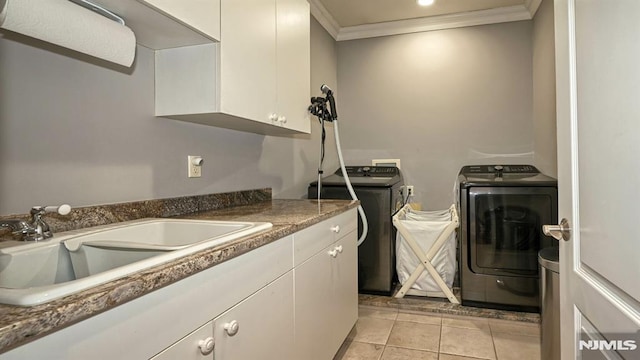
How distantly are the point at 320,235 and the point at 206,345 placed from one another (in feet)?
2.76

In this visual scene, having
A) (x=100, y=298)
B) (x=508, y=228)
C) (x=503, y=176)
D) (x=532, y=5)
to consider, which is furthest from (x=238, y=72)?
(x=532, y=5)

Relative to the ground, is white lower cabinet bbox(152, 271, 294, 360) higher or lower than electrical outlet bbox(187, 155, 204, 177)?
lower

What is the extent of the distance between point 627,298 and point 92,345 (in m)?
0.98

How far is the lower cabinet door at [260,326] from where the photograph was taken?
37.9 inches

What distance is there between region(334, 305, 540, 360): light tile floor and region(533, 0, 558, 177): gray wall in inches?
46.2

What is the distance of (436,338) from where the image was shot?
2.28 metres

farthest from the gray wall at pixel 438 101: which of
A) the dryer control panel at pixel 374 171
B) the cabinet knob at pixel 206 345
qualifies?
the cabinet knob at pixel 206 345

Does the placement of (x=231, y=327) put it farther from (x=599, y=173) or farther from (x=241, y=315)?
(x=599, y=173)

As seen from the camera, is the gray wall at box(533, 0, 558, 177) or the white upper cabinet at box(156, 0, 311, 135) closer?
the white upper cabinet at box(156, 0, 311, 135)

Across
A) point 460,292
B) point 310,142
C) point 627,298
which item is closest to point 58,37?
point 627,298

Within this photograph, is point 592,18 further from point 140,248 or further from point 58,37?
point 58,37

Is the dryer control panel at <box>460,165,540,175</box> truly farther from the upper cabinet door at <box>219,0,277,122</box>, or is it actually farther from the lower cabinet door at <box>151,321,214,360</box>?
the lower cabinet door at <box>151,321,214,360</box>

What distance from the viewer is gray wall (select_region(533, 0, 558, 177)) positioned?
2576 mm

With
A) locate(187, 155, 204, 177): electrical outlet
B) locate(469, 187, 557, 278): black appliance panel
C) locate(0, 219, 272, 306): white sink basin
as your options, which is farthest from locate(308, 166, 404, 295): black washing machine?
locate(0, 219, 272, 306): white sink basin
